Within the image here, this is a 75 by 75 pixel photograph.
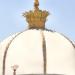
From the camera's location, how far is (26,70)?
1274cm

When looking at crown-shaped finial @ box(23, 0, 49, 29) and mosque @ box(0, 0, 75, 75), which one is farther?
crown-shaped finial @ box(23, 0, 49, 29)

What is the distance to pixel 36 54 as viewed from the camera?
12.9 m

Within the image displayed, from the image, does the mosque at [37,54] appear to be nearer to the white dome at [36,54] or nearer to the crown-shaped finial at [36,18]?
the white dome at [36,54]

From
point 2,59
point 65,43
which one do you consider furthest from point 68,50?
point 2,59

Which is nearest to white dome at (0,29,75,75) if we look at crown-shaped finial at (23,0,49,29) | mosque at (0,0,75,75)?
mosque at (0,0,75,75)

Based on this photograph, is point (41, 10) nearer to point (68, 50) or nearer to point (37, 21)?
point (37, 21)

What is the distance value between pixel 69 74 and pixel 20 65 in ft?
5.18

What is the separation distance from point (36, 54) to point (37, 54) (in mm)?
32

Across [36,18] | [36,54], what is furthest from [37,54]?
[36,18]

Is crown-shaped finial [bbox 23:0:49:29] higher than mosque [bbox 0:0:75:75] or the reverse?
higher

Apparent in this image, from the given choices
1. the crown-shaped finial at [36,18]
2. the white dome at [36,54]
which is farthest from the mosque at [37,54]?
the crown-shaped finial at [36,18]

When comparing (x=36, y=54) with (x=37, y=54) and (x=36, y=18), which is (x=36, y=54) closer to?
(x=37, y=54)

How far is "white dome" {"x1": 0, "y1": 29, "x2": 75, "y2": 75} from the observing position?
12766 mm

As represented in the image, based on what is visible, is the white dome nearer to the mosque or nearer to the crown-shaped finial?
the mosque
